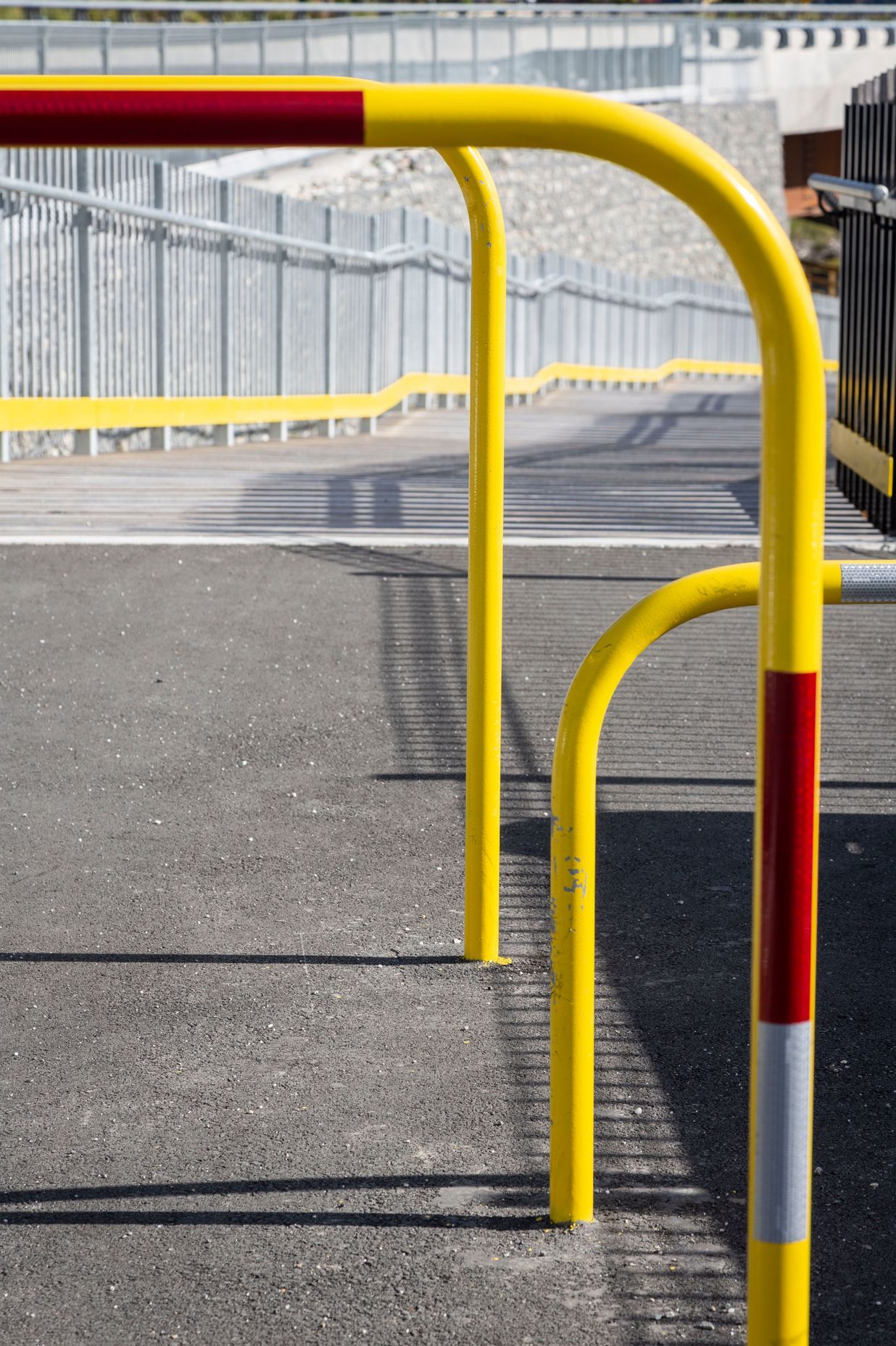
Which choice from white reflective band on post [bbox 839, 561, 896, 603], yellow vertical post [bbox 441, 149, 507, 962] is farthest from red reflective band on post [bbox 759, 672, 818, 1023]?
yellow vertical post [bbox 441, 149, 507, 962]

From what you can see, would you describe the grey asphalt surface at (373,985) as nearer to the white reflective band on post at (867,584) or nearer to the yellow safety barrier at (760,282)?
the yellow safety barrier at (760,282)

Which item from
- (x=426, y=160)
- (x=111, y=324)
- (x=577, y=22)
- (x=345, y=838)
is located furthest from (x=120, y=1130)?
(x=577, y=22)

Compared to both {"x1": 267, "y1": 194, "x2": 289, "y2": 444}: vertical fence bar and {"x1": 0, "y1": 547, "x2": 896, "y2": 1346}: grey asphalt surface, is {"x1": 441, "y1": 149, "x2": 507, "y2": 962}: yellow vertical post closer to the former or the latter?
{"x1": 0, "y1": 547, "x2": 896, "y2": 1346}: grey asphalt surface

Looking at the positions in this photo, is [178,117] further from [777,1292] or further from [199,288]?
[199,288]

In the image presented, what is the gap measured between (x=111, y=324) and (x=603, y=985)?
33.2 feet

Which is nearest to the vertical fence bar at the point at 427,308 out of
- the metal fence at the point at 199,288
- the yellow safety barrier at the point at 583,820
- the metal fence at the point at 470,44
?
the metal fence at the point at 199,288

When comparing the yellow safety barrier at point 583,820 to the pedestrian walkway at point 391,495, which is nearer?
the yellow safety barrier at point 583,820

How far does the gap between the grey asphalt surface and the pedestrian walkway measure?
55.3 inches

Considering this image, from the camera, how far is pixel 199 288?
575 inches

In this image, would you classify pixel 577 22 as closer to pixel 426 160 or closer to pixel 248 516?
pixel 426 160

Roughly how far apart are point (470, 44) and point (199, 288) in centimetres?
2363

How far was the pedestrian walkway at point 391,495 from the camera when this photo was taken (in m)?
8.91

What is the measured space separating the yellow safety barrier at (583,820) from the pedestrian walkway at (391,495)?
561 cm

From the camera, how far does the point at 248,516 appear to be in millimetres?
9461
